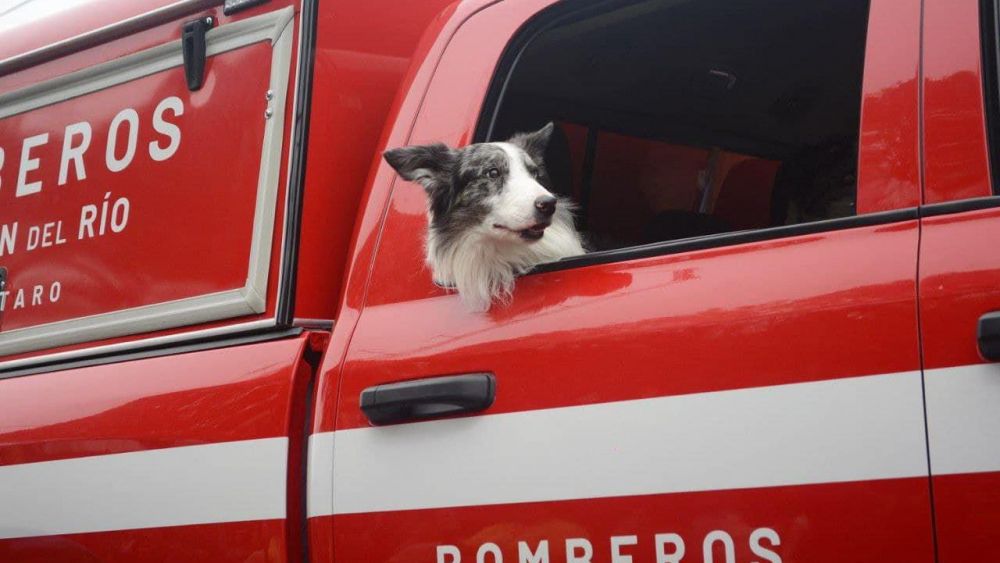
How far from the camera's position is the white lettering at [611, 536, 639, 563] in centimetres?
217

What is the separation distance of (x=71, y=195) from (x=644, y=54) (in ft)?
5.73

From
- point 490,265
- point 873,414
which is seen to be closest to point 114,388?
point 490,265

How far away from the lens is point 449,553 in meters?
2.42

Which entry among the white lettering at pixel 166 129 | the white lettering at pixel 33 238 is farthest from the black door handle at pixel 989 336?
the white lettering at pixel 33 238

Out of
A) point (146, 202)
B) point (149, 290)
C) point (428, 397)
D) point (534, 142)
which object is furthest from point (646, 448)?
point (146, 202)

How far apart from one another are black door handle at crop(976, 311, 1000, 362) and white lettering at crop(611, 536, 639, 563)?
0.68 metres

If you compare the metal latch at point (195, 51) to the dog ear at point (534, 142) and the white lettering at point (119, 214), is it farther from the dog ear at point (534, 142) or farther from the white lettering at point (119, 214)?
the dog ear at point (534, 142)

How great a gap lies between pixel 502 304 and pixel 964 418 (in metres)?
0.99

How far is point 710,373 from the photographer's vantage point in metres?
2.15

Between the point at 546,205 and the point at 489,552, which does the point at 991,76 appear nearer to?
the point at 546,205

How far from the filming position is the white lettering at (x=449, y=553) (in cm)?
241

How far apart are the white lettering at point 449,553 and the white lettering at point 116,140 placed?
159 centimetres

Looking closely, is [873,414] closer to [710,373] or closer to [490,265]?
[710,373]

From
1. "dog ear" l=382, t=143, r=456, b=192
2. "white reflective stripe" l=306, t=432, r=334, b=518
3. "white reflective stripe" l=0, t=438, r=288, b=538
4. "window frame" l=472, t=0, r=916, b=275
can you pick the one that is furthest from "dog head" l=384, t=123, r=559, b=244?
"white reflective stripe" l=0, t=438, r=288, b=538
